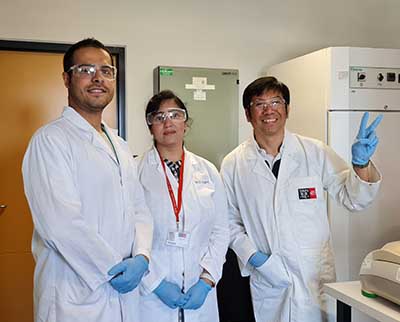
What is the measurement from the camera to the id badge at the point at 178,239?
178 centimetres

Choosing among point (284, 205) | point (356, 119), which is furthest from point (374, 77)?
point (284, 205)

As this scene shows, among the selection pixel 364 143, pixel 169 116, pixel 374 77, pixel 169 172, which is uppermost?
pixel 374 77

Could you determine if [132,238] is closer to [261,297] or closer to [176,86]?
[261,297]

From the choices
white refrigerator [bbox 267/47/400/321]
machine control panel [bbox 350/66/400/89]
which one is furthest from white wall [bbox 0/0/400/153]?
machine control panel [bbox 350/66/400/89]

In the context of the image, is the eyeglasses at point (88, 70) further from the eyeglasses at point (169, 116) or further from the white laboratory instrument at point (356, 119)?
the white laboratory instrument at point (356, 119)

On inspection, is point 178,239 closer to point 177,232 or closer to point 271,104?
point 177,232

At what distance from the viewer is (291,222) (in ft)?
6.36

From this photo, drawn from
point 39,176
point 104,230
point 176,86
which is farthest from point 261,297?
point 176,86

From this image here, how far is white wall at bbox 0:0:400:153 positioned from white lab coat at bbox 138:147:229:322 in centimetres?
120

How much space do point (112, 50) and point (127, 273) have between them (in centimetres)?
192

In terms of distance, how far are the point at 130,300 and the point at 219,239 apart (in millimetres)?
506

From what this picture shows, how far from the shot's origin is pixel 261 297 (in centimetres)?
201

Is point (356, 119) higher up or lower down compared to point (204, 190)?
higher up

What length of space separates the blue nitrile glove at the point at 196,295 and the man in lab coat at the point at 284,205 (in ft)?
0.81
